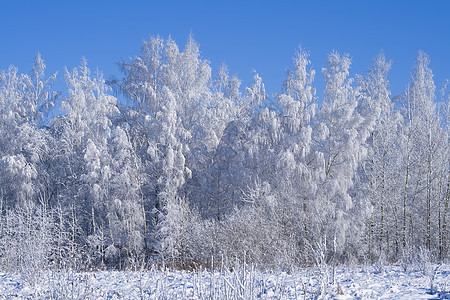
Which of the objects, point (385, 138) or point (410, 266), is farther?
point (385, 138)

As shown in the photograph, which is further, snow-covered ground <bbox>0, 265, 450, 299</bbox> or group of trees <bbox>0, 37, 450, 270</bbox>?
group of trees <bbox>0, 37, 450, 270</bbox>

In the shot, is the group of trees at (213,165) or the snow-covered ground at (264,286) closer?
the snow-covered ground at (264,286)

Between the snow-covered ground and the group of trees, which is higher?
the group of trees

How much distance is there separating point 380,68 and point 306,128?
272 inches

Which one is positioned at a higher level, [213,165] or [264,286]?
[213,165]

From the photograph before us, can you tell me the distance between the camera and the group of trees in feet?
55.6

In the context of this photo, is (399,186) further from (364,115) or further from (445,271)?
(445,271)

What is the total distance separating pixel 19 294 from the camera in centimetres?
752

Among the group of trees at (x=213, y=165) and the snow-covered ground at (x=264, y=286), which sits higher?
the group of trees at (x=213, y=165)

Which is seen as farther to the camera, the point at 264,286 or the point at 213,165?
the point at 213,165

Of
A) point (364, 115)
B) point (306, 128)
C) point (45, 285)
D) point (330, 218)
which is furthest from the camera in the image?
point (364, 115)

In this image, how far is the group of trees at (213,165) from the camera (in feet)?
55.6

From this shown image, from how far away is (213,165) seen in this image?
21938 mm

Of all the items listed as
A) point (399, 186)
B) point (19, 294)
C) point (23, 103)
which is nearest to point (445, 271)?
point (19, 294)
